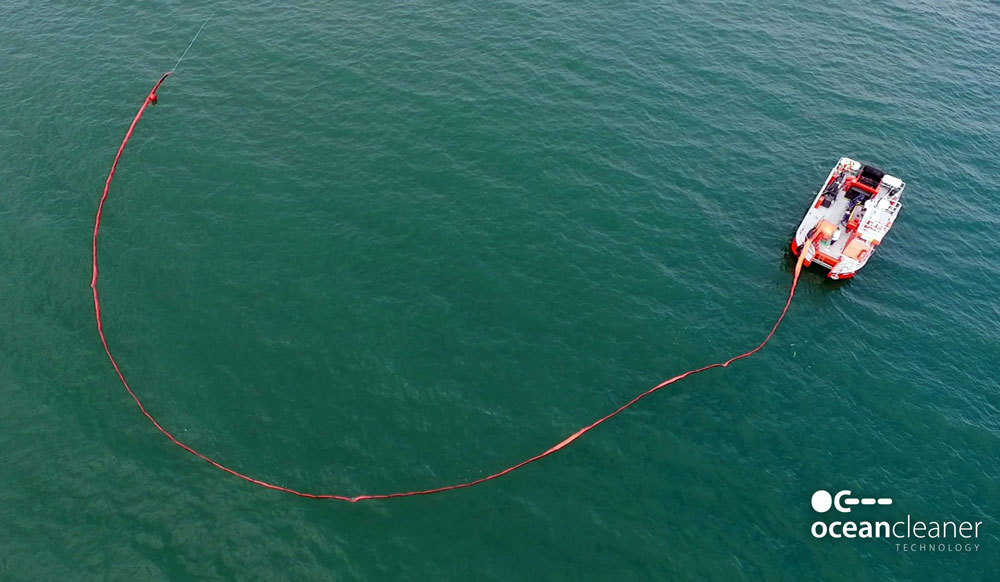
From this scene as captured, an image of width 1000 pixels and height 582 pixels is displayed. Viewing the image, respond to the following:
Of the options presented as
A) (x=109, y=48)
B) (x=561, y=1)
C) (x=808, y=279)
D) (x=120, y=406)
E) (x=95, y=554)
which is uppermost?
(x=561, y=1)

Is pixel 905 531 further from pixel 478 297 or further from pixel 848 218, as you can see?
pixel 478 297

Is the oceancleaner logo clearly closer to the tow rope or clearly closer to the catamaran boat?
the tow rope

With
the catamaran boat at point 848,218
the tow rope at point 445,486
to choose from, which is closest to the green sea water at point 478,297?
the tow rope at point 445,486

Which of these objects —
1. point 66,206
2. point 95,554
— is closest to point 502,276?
point 95,554

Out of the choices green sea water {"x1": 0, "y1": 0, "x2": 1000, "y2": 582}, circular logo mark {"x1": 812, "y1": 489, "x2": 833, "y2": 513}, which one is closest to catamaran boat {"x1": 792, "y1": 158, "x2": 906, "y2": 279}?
green sea water {"x1": 0, "y1": 0, "x2": 1000, "y2": 582}

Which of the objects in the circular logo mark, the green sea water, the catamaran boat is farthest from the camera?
the catamaran boat

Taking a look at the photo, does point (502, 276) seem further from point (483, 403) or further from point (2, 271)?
Result: point (2, 271)
